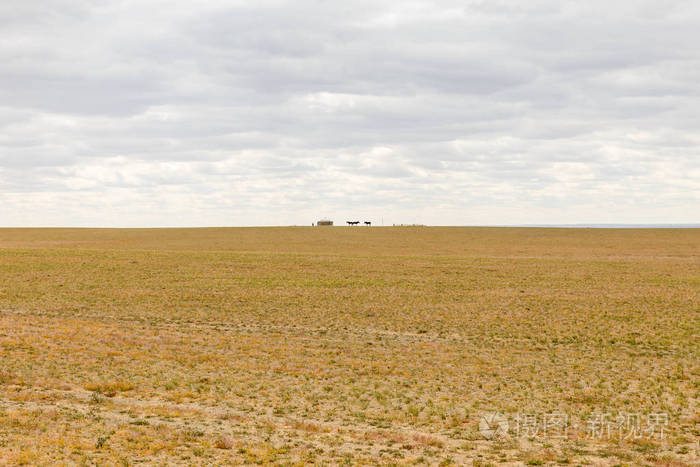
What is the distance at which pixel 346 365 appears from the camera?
24.7 meters

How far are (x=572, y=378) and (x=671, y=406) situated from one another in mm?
4360

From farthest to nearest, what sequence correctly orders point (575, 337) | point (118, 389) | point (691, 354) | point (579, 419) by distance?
point (575, 337), point (691, 354), point (118, 389), point (579, 419)

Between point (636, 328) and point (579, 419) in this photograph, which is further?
point (636, 328)

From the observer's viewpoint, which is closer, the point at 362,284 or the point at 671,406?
the point at 671,406

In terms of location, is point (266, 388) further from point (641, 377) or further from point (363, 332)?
point (641, 377)

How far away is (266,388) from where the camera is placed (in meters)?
20.7

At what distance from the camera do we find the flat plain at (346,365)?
14.5m

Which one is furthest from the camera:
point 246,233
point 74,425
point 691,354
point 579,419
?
point 246,233

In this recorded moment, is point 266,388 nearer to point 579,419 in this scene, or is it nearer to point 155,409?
point 155,409

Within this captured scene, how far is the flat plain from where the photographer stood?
1448cm

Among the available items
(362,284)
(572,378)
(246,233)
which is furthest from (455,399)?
(246,233)

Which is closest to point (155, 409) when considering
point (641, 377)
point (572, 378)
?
point (572, 378)

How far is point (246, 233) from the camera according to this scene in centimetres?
12169

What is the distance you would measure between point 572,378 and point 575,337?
8.98 metres
